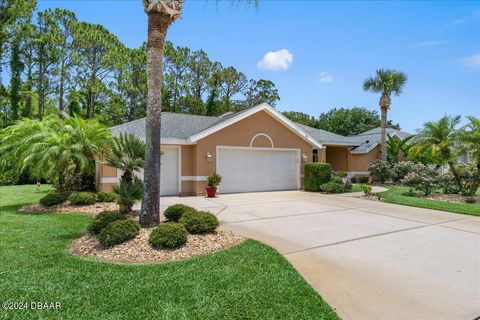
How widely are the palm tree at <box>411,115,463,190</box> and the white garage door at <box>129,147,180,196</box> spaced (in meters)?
12.7

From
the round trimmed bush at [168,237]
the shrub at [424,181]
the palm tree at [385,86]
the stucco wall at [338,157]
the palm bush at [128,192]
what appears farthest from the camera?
the stucco wall at [338,157]

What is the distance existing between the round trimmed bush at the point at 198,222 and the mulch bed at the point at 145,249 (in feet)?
0.42

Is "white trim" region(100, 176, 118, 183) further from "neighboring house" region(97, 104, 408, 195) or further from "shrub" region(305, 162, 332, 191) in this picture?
"shrub" region(305, 162, 332, 191)

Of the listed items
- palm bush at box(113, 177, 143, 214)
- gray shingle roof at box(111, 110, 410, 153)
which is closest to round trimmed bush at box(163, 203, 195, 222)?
palm bush at box(113, 177, 143, 214)

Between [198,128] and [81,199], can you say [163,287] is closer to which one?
[81,199]

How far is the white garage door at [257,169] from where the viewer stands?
670 inches

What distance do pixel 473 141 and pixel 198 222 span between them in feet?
44.5

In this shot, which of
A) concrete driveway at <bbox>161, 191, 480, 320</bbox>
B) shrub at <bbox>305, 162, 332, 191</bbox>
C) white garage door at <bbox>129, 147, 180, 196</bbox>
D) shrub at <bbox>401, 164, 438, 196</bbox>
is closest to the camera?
concrete driveway at <bbox>161, 191, 480, 320</bbox>

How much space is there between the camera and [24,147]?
1202cm

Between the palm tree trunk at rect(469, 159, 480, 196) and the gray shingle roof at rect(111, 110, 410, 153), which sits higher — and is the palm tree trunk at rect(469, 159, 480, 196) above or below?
below

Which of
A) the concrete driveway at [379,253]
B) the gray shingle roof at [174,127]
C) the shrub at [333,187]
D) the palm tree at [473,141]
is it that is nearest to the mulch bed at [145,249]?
the concrete driveway at [379,253]

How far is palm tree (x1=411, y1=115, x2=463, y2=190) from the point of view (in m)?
→ 15.3

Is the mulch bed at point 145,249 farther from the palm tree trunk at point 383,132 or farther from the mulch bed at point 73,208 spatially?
the palm tree trunk at point 383,132

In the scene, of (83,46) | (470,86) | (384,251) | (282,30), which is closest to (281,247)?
(384,251)
